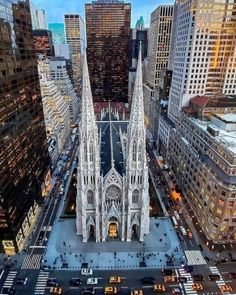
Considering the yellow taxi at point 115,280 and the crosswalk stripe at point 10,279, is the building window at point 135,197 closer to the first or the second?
the yellow taxi at point 115,280

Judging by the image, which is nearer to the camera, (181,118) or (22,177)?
(22,177)

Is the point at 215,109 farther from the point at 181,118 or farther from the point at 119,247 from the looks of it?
the point at 119,247

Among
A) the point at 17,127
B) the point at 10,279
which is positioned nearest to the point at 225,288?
the point at 10,279

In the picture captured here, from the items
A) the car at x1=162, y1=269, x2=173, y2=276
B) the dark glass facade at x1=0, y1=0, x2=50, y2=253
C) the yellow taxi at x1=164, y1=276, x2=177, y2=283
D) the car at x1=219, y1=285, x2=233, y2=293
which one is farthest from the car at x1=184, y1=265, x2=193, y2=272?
the dark glass facade at x1=0, y1=0, x2=50, y2=253

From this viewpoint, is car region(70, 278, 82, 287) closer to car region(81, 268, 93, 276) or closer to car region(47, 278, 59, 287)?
car region(81, 268, 93, 276)

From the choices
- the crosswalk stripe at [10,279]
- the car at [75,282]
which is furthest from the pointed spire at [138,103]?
the crosswalk stripe at [10,279]

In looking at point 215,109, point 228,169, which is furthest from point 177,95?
point 228,169

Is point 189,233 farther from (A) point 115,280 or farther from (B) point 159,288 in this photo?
(A) point 115,280
